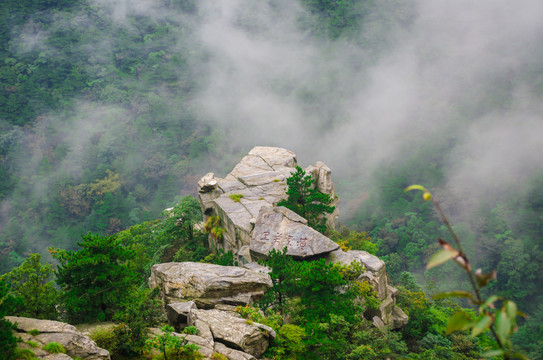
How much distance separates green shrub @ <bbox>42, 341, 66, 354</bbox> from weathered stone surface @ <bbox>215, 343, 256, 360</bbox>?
13.3 feet

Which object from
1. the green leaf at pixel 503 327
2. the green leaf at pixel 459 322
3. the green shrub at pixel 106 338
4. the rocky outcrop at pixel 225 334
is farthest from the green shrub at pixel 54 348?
the green leaf at pixel 503 327

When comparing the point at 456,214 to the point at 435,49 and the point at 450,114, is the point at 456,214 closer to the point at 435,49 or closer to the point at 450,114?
the point at 450,114

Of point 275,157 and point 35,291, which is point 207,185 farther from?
point 35,291

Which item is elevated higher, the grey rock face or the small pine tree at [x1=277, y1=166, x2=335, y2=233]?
the small pine tree at [x1=277, y1=166, x2=335, y2=233]

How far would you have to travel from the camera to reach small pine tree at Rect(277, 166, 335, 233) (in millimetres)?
22734

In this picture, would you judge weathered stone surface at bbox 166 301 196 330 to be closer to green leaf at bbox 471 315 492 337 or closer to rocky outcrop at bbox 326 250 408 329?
rocky outcrop at bbox 326 250 408 329

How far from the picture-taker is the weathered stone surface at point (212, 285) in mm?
15438

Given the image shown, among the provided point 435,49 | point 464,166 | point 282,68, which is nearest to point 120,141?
point 282,68

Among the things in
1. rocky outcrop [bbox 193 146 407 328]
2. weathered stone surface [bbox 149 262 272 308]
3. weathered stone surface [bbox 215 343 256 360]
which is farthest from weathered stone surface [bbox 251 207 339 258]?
weathered stone surface [bbox 215 343 256 360]

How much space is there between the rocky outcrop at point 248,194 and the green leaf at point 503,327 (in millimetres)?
16981

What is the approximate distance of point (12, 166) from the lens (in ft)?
254

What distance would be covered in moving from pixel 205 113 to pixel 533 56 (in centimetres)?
9439

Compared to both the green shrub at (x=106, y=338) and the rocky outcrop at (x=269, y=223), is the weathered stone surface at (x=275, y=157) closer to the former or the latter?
the rocky outcrop at (x=269, y=223)

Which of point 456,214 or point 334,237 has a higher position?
point 456,214
